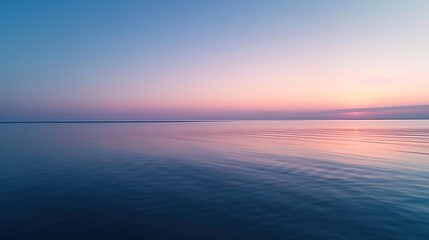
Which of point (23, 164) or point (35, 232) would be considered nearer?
point (35, 232)

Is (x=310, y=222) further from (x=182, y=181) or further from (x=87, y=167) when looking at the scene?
(x=87, y=167)

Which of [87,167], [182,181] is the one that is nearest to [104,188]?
[182,181]

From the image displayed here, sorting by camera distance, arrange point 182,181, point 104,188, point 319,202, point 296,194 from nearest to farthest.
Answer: point 319,202 < point 296,194 < point 104,188 < point 182,181

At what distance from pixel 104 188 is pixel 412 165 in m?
26.0

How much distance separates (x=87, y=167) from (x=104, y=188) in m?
8.12

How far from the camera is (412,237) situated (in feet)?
30.4

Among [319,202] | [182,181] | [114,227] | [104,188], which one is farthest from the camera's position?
[182,181]

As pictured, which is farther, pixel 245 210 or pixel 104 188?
pixel 104 188

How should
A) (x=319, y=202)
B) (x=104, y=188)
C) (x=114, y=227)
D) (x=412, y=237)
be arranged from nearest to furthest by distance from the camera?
1. (x=412, y=237)
2. (x=114, y=227)
3. (x=319, y=202)
4. (x=104, y=188)

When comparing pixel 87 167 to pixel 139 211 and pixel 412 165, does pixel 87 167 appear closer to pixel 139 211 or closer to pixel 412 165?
pixel 139 211

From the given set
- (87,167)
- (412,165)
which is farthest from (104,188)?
(412,165)

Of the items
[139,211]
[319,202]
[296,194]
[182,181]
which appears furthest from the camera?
[182,181]

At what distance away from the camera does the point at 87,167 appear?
22344 millimetres

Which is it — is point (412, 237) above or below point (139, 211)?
below
